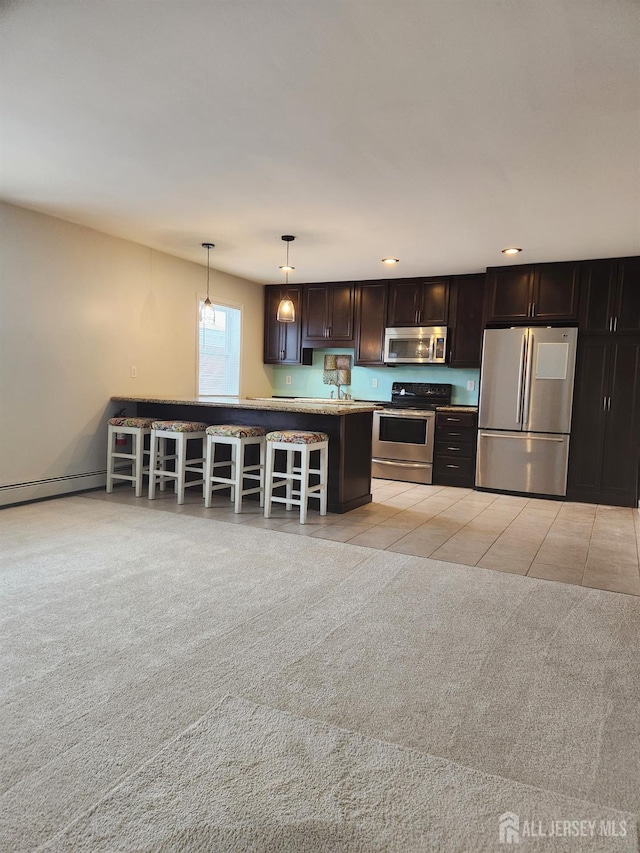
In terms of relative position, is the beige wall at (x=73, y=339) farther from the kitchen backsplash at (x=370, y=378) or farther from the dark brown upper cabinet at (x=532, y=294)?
the dark brown upper cabinet at (x=532, y=294)

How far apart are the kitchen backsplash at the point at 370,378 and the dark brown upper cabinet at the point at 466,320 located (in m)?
0.34

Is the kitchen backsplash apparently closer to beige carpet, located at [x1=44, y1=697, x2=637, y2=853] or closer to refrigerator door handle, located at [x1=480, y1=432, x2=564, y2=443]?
refrigerator door handle, located at [x1=480, y1=432, x2=564, y2=443]

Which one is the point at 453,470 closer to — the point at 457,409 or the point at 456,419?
the point at 456,419

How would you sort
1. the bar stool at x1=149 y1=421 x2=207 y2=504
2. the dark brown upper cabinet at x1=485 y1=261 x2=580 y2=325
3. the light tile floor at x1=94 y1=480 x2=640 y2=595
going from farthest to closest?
the dark brown upper cabinet at x1=485 y1=261 x2=580 y2=325 < the bar stool at x1=149 y1=421 x2=207 y2=504 < the light tile floor at x1=94 y1=480 x2=640 y2=595

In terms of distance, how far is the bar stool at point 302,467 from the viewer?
13.9ft

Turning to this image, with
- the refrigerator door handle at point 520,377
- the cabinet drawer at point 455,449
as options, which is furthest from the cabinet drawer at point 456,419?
the refrigerator door handle at point 520,377

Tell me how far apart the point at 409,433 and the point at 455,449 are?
0.56 m

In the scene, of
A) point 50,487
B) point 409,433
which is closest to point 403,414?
point 409,433

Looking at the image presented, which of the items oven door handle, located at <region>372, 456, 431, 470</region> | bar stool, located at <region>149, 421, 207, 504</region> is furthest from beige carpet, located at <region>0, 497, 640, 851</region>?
oven door handle, located at <region>372, 456, 431, 470</region>

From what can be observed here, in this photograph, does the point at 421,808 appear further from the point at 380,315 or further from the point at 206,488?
the point at 380,315

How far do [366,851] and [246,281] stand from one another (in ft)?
21.4

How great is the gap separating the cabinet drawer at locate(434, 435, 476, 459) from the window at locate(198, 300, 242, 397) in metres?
2.64

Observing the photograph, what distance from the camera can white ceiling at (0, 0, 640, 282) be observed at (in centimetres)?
198

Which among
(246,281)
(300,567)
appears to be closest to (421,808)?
(300,567)
